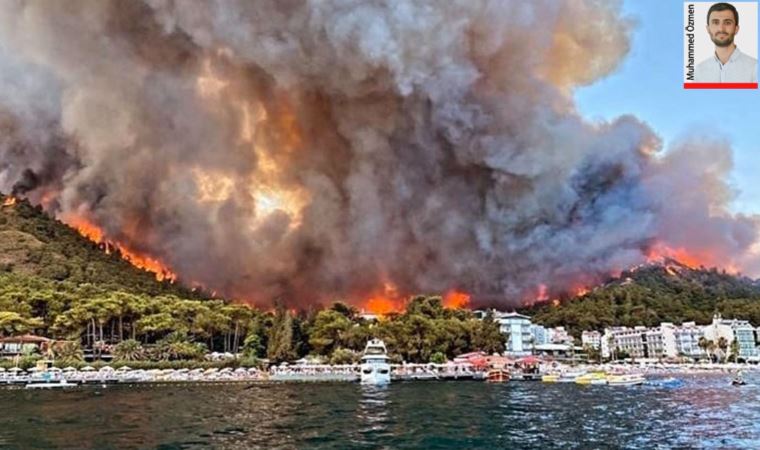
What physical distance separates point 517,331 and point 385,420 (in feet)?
240

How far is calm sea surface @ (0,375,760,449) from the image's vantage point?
738 inches

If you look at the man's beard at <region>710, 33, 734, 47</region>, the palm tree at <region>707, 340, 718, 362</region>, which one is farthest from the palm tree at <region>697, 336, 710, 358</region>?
the man's beard at <region>710, 33, 734, 47</region>

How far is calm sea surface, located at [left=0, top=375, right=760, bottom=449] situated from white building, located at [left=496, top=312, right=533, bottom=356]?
54.9 meters

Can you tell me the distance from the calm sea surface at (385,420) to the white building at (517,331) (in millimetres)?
54880

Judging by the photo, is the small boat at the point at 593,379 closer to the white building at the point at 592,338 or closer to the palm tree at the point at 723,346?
the palm tree at the point at 723,346

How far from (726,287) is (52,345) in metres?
110

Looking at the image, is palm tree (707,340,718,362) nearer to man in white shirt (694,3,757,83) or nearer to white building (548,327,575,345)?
white building (548,327,575,345)

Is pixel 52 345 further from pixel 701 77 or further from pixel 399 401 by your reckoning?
pixel 701 77

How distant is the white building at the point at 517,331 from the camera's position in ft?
304

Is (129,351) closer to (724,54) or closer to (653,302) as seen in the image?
(724,54)

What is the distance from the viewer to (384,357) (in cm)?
4953

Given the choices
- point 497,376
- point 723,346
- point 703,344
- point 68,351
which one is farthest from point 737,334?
point 68,351

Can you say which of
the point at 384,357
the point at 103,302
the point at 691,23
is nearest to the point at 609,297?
the point at 384,357

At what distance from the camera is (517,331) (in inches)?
3706
